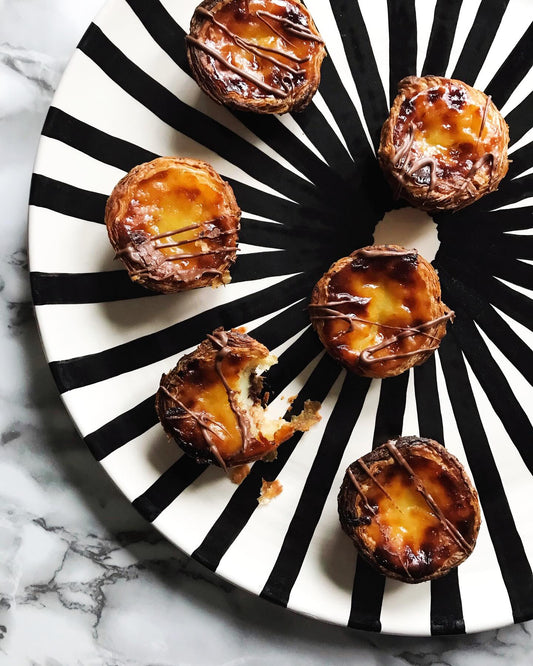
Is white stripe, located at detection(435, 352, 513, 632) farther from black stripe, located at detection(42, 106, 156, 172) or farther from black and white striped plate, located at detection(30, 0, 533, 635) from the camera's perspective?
black stripe, located at detection(42, 106, 156, 172)

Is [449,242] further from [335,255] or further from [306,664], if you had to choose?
[306,664]

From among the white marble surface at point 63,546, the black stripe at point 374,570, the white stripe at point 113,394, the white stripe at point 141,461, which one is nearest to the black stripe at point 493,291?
the black stripe at point 374,570

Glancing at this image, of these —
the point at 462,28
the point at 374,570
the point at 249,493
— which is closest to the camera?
the point at 374,570

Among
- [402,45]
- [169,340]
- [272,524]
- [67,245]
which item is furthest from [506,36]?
[272,524]

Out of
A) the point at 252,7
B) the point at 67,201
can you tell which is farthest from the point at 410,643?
the point at 252,7

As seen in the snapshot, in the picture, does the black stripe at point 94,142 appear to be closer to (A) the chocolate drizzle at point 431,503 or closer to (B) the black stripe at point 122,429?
(B) the black stripe at point 122,429

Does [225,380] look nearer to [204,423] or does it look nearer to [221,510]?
[204,423]

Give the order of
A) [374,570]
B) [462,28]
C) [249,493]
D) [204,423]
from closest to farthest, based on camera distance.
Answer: [204,423] → [374,570] → [249,493] → [462,28]

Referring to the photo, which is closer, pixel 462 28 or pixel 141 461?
pixel 141 461
